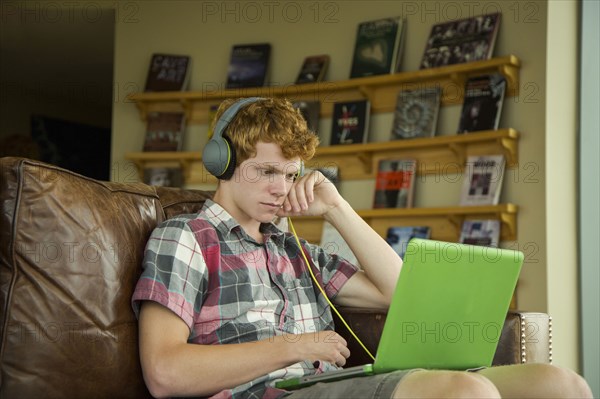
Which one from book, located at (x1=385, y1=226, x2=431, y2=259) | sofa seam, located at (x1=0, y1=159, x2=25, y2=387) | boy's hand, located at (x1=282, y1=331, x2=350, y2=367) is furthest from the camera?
book, located at (x1=385, y1=226, x2=431, y2=259)

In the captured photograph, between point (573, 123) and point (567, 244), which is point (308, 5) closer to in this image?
point (573, 123)

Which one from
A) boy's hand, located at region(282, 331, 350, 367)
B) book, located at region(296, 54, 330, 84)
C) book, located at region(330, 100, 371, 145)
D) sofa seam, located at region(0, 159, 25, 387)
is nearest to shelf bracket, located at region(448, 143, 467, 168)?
book, located at region(330, 100, 371, 145)

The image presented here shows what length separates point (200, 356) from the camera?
149cm

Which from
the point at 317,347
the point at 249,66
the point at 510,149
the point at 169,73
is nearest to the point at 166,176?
the point at 169,73

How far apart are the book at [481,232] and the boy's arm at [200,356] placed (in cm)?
198

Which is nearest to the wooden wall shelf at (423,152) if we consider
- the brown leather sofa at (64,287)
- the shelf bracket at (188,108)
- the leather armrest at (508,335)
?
the shelf bracket at (188,108)

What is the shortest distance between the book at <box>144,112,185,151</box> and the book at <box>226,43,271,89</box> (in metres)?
0.36

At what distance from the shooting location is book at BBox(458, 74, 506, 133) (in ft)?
11.3

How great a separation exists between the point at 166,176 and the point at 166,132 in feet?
0.78

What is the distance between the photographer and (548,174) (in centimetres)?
329

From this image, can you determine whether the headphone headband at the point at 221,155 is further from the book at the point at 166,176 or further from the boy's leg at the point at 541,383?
the book at the point at 166,176

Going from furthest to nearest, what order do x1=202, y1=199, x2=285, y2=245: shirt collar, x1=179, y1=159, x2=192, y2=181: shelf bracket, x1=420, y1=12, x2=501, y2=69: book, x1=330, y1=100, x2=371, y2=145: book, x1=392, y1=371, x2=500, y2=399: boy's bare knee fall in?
x1=179, y1=159, x2=192, y2=181: shelf bracket, x1=330, y1=100, x2=371, y2=145: book, x1=420, y1=12, x2=501, y2=69: book, x1=202, y1=199, x2=285, y2=245: shirt collar, x1=392, y1=371, x2=500, y2=399: boy's bare knee

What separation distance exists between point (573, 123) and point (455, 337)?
6.67 ft

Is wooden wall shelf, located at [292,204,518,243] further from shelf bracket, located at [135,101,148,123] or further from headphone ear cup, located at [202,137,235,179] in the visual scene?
headphone ear cup, located at [202,137,235,179]
